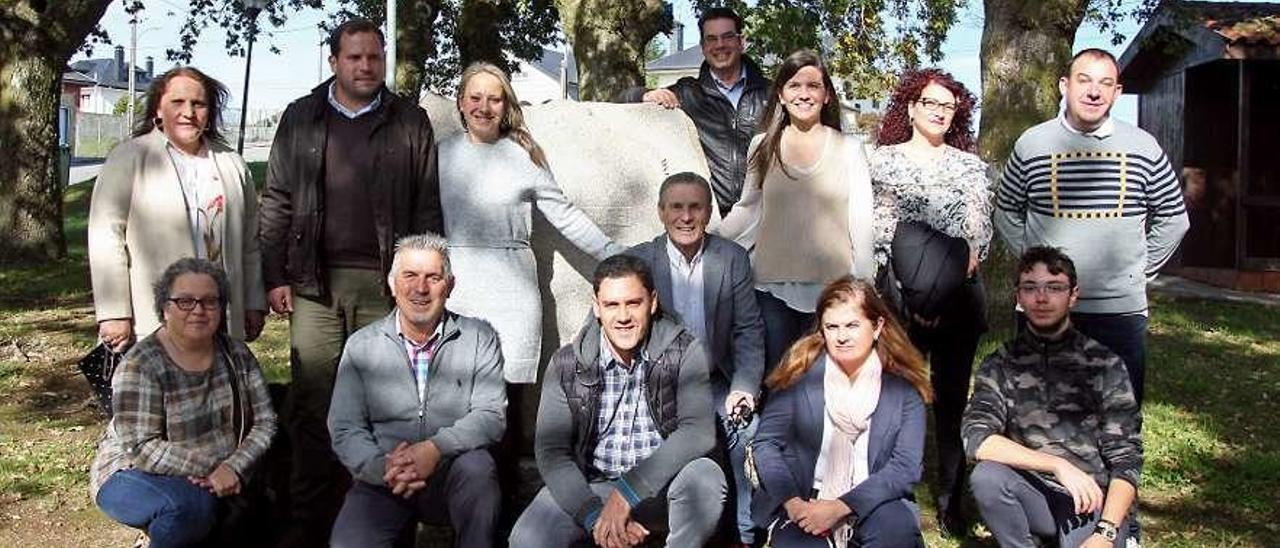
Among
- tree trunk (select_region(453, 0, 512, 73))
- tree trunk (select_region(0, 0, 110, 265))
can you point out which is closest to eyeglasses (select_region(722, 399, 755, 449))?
tree trunk (select_region(0, 0, 110, 265))

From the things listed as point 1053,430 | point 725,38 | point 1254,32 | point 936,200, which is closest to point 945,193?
point 936,200

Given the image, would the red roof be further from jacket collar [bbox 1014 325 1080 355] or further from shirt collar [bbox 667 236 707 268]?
shirt collar [bbox 667 236 707 268]

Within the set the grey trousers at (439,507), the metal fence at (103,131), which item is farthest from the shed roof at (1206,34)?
the metal fence at (103,131)

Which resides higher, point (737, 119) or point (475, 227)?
point (737, 119)

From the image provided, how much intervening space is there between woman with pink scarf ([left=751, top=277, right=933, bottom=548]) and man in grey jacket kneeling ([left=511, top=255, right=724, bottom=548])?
0.22 meters

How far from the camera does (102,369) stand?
435 centimetres

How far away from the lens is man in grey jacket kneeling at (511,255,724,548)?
158 inches

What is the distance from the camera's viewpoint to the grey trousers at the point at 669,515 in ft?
13.1

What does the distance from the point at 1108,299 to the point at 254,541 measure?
292 cm

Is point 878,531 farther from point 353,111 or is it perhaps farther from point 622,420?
point 353,111

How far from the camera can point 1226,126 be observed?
16.6 meters

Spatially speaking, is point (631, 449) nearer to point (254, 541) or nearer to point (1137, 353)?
point (254, 541)

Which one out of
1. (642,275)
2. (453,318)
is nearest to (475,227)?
(453,318)

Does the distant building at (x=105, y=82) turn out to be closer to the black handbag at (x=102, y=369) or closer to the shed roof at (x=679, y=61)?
the shed roof at (x=679, y=61)
